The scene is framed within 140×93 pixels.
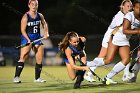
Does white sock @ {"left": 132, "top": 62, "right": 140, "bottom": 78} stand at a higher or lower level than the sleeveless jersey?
lower

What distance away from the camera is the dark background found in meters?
26.7

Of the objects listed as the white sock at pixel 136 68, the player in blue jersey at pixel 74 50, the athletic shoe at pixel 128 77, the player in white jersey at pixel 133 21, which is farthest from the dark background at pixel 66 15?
the player in blue jersey at pixel 74 50

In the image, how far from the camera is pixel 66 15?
28.2m

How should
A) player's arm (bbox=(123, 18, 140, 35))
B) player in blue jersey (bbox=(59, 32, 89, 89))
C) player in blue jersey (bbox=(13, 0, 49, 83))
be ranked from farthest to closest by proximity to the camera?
player in blue jersey (bbox=(13, 0, 49, 83)) < player's arm (bbox=(123, 18, 140, 35)) < player in blue jersey (bbox=(59, 32, 89, 89))

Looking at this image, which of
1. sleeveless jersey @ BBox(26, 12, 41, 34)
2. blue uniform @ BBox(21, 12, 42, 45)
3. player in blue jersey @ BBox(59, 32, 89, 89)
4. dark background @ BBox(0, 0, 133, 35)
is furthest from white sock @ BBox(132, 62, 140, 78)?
dark background @ BBox(0, 0, 133, 35)

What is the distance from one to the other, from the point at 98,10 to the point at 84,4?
1.15 meters

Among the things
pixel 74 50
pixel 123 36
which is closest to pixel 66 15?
pixel 123 36

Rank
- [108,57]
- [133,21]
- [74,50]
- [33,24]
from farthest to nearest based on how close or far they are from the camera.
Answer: [33,24], [108,57], [133,21], [74,50]

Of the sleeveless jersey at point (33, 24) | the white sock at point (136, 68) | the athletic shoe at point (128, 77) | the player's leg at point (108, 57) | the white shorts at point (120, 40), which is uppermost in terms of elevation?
the sleeveless jersey at point (33, 24)

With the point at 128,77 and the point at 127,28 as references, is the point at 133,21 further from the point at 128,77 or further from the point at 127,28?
the point at 128,77

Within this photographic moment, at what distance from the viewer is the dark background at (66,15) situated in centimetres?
2666

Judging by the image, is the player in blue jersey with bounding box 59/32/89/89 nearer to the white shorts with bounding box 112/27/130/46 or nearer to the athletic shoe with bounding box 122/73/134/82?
the white shorts with bounding box 112/27/130/46

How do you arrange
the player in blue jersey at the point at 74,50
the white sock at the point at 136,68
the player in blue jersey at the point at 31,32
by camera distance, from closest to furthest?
the player in blue jersey at the point at 74,50 → the white sock at the point at 136,68 → the player in blue jersey at the point at 31,32

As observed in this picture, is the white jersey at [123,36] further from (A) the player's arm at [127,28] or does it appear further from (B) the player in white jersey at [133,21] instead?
(A) the player's arm at [127,28]
